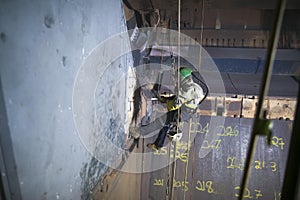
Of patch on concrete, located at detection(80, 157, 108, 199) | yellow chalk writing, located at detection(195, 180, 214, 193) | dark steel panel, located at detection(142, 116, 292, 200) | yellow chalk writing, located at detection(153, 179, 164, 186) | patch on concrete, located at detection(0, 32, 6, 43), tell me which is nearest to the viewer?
patch on concrete, located at detection(0, 32, 6, 43)

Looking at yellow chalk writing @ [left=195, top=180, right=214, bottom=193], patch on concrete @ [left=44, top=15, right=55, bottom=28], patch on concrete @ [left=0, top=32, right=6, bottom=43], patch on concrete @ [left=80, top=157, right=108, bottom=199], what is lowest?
yellow chalk writing @ [left=195, top=180, right=214, bottom=193]

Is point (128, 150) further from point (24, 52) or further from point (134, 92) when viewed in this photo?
point (24, 52)

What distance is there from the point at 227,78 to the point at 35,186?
2.75m

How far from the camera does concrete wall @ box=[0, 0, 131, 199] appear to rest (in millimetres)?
997

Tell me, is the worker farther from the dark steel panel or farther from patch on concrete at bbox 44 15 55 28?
patch on concrete at bbox 44 15 55 28

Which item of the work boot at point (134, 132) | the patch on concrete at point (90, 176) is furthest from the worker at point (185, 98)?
the patch on concrete at point (90, 176)

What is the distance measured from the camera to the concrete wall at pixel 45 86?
1.00 m

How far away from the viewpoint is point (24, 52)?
3.46ft

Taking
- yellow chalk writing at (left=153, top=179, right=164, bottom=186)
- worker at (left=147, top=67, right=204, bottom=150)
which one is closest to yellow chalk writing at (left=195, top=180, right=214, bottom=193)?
yellow chalk writing at (left=153, top=179, right=164, bottom=186)

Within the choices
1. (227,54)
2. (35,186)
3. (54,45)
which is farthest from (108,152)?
(227,54)

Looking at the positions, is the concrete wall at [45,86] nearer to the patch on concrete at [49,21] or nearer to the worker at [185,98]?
the patch on concrete at [49,21]

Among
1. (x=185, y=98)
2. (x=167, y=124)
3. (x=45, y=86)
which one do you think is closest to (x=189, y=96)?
(x=185, y=98)

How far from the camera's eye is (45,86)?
1.23 metres

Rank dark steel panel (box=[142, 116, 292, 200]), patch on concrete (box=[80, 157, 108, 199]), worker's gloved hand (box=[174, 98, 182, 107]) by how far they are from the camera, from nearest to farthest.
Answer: patch on concrete (box=[80, 157, 108, 199]) → worker's gloved hand (box=[174, 98, 182, 107]) → dark steel panel (box=[142, 116, 292, 200])
